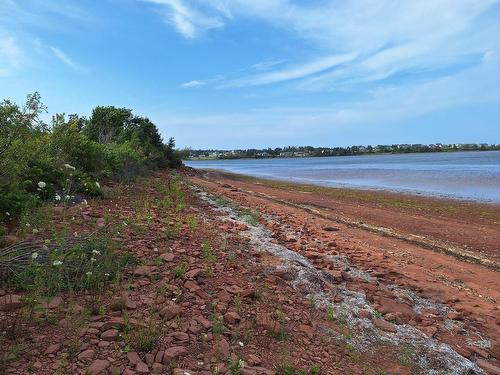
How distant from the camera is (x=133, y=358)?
3.36m

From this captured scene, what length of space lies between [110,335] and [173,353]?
23.1 inches

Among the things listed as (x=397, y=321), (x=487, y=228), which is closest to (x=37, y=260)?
(x=397, y=321)

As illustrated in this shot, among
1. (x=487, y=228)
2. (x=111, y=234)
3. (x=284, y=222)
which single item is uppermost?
(x=111, y=234)

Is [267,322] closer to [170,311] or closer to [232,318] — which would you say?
[232,318]

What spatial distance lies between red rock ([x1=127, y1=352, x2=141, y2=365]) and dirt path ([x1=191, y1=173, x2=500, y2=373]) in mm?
3369

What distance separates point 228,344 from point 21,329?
1813mm

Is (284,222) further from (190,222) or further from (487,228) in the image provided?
(487,228)

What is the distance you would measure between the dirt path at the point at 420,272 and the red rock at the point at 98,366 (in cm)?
363

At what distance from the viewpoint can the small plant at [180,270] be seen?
16.8 ft

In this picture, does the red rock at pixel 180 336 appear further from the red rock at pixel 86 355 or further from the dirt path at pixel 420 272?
the dirt path at pixel 420 272

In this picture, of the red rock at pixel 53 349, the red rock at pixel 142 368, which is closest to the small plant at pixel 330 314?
the red rock at pixel 142 368

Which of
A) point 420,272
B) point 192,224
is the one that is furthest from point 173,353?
point 420,272

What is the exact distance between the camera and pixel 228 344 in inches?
152

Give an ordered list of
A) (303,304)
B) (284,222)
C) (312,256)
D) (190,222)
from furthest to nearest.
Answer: (284,222)
(190,222)
(312,256)
(303,304)
